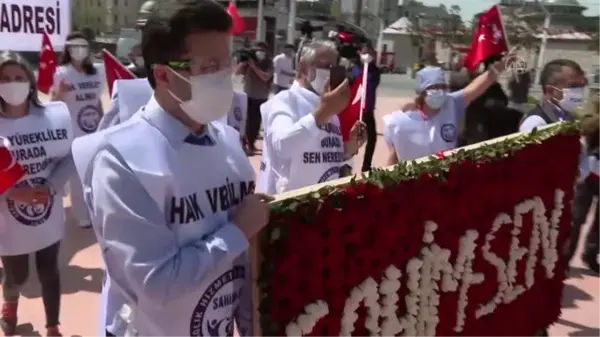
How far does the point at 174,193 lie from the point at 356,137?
2039 mm

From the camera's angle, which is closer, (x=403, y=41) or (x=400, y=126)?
(x=400, y=126)

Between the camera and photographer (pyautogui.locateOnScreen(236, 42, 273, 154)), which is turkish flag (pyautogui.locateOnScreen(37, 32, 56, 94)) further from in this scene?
the camera

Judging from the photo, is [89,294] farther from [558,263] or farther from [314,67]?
[558,263]

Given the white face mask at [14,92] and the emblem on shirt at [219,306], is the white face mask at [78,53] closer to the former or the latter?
the white face mask at [14,92]

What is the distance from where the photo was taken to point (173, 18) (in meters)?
1.73

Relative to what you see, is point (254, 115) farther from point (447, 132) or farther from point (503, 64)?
point (503, 64)

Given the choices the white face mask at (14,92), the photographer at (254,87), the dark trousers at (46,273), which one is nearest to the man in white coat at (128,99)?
the white face mask at (14,92)

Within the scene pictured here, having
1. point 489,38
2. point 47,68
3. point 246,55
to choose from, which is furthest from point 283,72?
point 489,38

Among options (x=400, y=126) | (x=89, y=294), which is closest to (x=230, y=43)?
(x=400, y=126)

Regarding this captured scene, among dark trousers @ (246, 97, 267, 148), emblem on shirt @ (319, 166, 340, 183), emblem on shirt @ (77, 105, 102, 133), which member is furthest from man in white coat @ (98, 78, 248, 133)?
dark trousers @ (246, 97, 267, 148)

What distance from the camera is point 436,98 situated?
4.52 m

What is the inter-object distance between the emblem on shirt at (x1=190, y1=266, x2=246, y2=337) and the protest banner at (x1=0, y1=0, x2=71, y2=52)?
2747 mm

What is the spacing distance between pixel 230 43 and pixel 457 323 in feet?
6.14

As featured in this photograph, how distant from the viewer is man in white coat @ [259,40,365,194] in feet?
12.0
